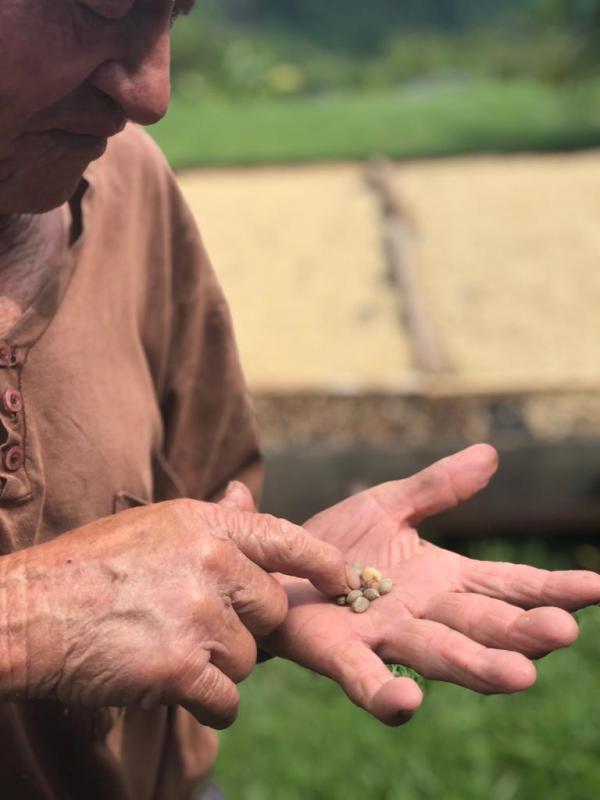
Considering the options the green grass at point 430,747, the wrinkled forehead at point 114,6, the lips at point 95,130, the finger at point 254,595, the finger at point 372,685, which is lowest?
the green grass at point 430,747

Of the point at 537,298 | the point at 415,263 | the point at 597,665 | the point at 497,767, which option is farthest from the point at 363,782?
the point at 415,263

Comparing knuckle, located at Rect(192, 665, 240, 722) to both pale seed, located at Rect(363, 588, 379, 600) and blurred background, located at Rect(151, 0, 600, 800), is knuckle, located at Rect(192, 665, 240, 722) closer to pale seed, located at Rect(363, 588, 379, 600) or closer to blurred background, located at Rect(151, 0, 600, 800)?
pale seed, located at Rect(363, 588, 379, 600)

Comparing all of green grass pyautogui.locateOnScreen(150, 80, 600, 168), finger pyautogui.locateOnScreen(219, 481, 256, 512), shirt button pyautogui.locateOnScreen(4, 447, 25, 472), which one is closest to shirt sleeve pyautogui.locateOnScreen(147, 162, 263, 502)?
finger pyautogui.locateOnScreen(219, 481, 256, 512)

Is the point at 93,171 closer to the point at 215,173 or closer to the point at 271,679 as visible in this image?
the point at 271,679

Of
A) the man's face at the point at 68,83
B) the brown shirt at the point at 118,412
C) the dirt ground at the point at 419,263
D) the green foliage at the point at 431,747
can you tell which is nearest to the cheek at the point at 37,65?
the man's face at the point at 68,83

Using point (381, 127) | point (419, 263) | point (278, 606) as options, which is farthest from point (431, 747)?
point (381, 127)

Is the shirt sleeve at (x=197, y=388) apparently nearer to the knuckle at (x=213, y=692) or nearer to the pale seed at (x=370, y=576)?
the pale seed at (x=370, y=576)
